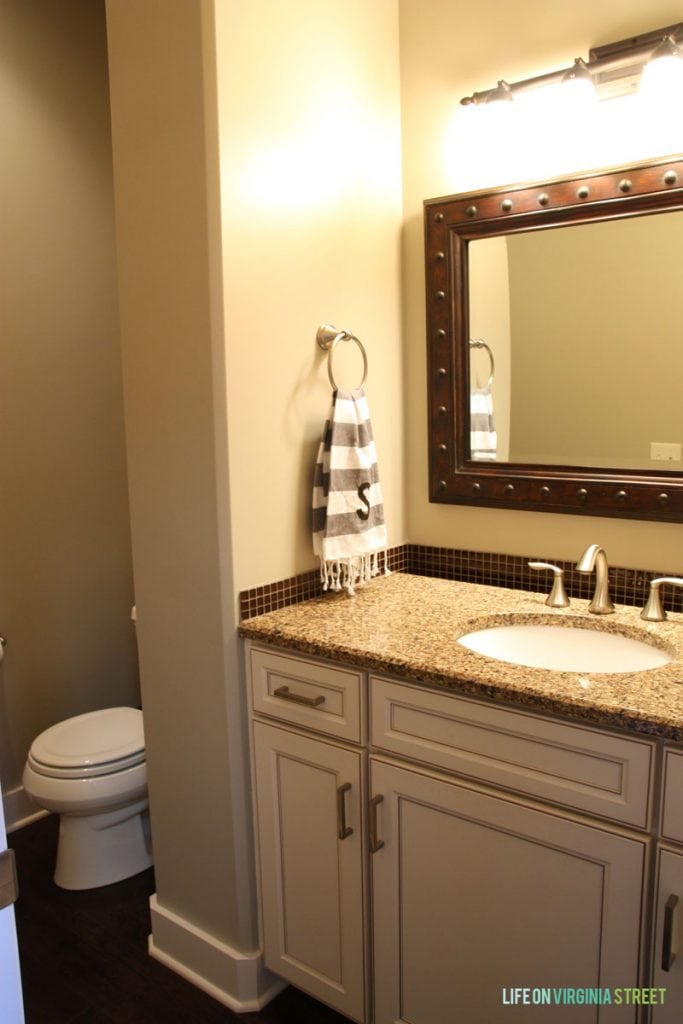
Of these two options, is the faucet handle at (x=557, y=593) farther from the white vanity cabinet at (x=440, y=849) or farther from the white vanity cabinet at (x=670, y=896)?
the white vanity cabinet at (x=670, y=896)

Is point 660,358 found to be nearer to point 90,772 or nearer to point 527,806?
point 527,806

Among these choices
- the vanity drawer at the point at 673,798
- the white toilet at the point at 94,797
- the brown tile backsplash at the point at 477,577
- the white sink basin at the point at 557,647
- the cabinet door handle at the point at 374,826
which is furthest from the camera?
the white toilet at the point at 94,797

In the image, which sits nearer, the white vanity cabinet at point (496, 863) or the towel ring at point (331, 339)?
the white vanity cabinet at point (496, 863)

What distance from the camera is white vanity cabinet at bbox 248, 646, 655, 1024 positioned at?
1.20 m

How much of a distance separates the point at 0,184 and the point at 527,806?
7.33ft

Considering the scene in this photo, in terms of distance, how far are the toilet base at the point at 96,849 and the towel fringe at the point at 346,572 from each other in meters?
0.95

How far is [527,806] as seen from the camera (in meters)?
1.27

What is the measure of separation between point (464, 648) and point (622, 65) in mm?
1241

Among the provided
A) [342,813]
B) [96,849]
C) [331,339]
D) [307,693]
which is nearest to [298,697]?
[307,693]

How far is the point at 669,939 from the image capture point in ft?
3.69

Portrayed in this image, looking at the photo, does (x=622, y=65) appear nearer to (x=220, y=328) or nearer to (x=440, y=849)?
(x=220, y=328)

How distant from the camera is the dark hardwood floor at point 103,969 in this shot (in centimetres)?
171

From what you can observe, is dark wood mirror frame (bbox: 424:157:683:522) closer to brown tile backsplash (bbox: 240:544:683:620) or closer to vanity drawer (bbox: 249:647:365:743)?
brown tile backsplash (bbox: 240:544:683:620)


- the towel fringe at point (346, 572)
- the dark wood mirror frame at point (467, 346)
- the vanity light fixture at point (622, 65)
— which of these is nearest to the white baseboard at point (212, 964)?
the towel fringe at point (346, 572)
